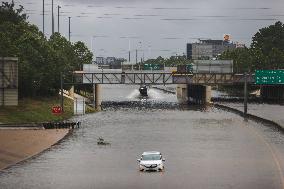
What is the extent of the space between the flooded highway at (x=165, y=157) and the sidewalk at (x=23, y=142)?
165 centimetres

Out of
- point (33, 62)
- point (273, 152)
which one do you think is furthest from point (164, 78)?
point (273, 152)

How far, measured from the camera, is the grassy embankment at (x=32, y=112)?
110 m

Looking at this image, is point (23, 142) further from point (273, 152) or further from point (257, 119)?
point (257, 119)

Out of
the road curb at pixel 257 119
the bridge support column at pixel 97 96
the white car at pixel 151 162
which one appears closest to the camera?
the white car at pixel 151 162

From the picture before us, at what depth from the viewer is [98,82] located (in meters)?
166

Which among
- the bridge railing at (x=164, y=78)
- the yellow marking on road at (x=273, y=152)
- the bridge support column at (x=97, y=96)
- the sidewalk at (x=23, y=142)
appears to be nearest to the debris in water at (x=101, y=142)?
the sidewalk at (x=23, y=142)

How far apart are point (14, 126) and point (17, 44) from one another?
45.6 m

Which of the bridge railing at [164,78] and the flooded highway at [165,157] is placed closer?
the flooded highway at [165,157]

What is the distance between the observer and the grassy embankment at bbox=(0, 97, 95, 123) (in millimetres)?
110062

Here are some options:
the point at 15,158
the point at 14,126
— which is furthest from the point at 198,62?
the point at 15,158

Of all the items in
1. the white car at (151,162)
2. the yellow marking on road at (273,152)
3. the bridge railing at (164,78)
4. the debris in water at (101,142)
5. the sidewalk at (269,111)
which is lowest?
the debris in water at (101,142)

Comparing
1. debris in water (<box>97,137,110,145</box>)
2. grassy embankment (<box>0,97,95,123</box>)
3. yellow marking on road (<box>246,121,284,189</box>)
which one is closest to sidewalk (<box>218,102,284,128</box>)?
yellow marking on road (<box>246,121,284,189</box>)

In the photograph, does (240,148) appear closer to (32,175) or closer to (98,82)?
(32,175)

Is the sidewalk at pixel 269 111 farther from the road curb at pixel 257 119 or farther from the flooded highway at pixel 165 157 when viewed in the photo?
the flooded highway at pixel 165 157
